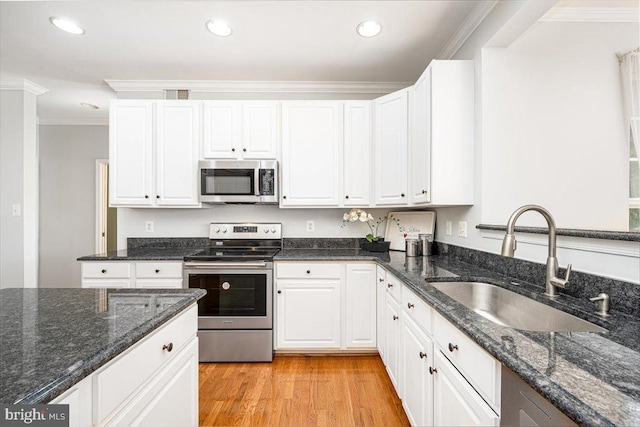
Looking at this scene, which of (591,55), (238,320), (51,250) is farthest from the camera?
(51,250)

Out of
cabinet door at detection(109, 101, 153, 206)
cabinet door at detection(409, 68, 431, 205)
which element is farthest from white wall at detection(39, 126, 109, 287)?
cabinet door at detection(409, 68, 431, 205)

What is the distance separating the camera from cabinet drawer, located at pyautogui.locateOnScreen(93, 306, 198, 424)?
74 cm

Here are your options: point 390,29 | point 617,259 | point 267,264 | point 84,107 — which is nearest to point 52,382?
point 617,259

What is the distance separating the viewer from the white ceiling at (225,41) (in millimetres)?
1968

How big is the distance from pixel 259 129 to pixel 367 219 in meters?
1.34

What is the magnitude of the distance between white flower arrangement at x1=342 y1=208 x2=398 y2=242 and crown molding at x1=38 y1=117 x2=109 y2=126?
3.92 metres

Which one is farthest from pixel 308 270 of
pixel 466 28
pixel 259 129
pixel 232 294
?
pixel 466 28

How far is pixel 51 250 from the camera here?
4301mm

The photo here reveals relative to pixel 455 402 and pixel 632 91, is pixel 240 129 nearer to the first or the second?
pixel 455 402

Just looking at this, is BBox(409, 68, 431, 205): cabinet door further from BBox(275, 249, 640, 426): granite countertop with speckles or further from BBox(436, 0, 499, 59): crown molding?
BBox(275, 249, 640, 426): granite countertop with speckles

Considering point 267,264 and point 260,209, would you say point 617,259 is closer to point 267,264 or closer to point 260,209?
point 267,264

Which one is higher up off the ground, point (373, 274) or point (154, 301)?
point (154, 301)

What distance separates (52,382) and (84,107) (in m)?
4.46

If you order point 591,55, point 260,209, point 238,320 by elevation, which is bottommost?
point 238,320
